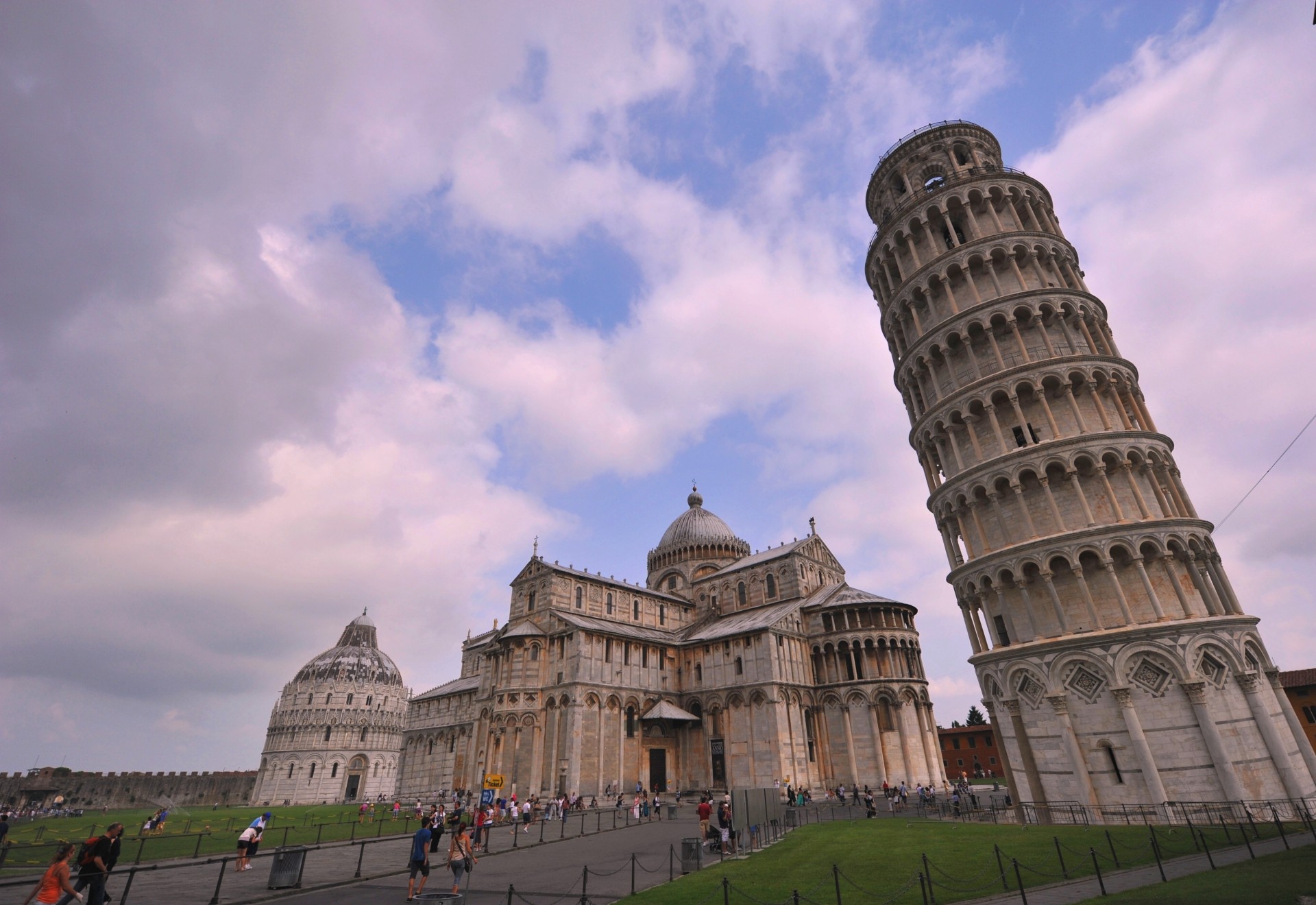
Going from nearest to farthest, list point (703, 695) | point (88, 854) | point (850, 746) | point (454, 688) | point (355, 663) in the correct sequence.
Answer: point (88, 854) < point (850, 746) < point (703, 695) < point (454, 688) < point (355, 663)

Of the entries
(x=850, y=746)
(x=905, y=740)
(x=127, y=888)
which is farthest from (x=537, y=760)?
(x=127, y=888)

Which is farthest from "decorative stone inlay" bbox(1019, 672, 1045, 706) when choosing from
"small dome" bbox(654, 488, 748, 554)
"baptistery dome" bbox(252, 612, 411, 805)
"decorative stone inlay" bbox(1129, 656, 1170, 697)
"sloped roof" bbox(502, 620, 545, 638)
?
"baptistery dome" bbox(252, 612, 411, 805)

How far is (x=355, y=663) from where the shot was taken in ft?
300

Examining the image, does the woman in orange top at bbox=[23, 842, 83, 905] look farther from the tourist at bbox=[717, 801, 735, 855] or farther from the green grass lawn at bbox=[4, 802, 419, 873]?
the tourist at bbox=[717, 801, 735, 855]

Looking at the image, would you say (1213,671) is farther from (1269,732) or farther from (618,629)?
(618,629)

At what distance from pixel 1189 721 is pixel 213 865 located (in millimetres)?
32007

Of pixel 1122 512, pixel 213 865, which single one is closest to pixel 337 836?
pixel 213 865

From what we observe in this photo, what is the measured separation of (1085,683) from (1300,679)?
50.5m

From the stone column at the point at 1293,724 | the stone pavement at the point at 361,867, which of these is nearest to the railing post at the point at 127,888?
the stone pavement at the point at 361,867

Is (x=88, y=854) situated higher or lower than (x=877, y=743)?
lower

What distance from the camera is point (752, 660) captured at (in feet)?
152

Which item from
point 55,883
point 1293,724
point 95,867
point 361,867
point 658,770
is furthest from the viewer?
point 658,770

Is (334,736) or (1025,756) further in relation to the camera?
(334,736)

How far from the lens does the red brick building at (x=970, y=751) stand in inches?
2704
